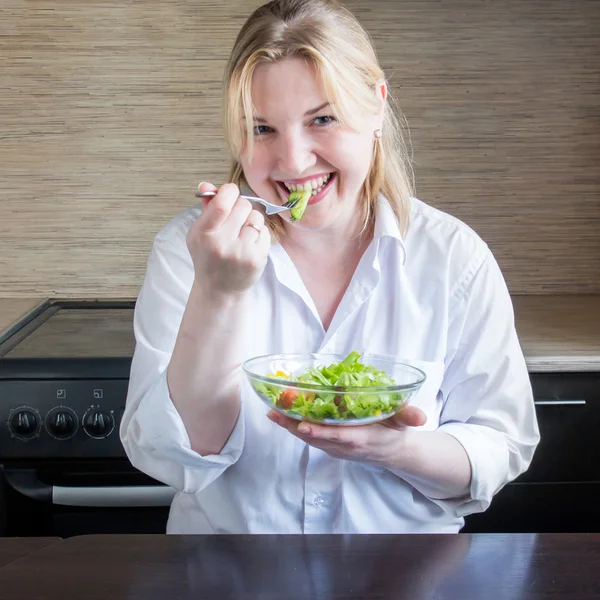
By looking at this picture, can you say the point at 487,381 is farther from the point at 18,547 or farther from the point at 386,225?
the point at 18,547

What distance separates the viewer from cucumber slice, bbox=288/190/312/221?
1330mm

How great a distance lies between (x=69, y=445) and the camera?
71.6 inches

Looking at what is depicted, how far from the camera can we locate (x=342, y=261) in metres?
1.56

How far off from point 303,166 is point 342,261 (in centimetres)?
28

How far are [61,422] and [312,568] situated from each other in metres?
1.02

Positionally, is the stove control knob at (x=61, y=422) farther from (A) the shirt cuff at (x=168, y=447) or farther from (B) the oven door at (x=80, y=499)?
(A) the shirt cuff at (x=168, y=447)

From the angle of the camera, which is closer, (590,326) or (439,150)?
(590,326)

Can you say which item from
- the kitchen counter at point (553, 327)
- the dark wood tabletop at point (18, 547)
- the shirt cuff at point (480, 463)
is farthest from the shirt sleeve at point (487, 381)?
the dark wood tabletop at point (18, 547)

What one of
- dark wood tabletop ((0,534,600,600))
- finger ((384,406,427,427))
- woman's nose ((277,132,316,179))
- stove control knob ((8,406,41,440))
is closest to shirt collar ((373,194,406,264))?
woman's nose ((277,132,316,179))

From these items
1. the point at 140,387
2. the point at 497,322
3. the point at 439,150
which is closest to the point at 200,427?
the point at 140,387

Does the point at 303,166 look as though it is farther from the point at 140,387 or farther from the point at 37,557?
the point at 37,557

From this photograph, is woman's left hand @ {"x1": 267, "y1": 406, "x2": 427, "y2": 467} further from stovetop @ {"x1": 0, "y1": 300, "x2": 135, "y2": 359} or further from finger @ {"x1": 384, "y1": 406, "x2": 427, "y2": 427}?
stovetop @ {"x1": 0, "y1": 300, "x2": 135, "y2": 359}

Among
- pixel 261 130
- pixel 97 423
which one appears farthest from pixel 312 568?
pixel 97 423

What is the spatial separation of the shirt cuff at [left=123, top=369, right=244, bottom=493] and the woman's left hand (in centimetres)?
21
